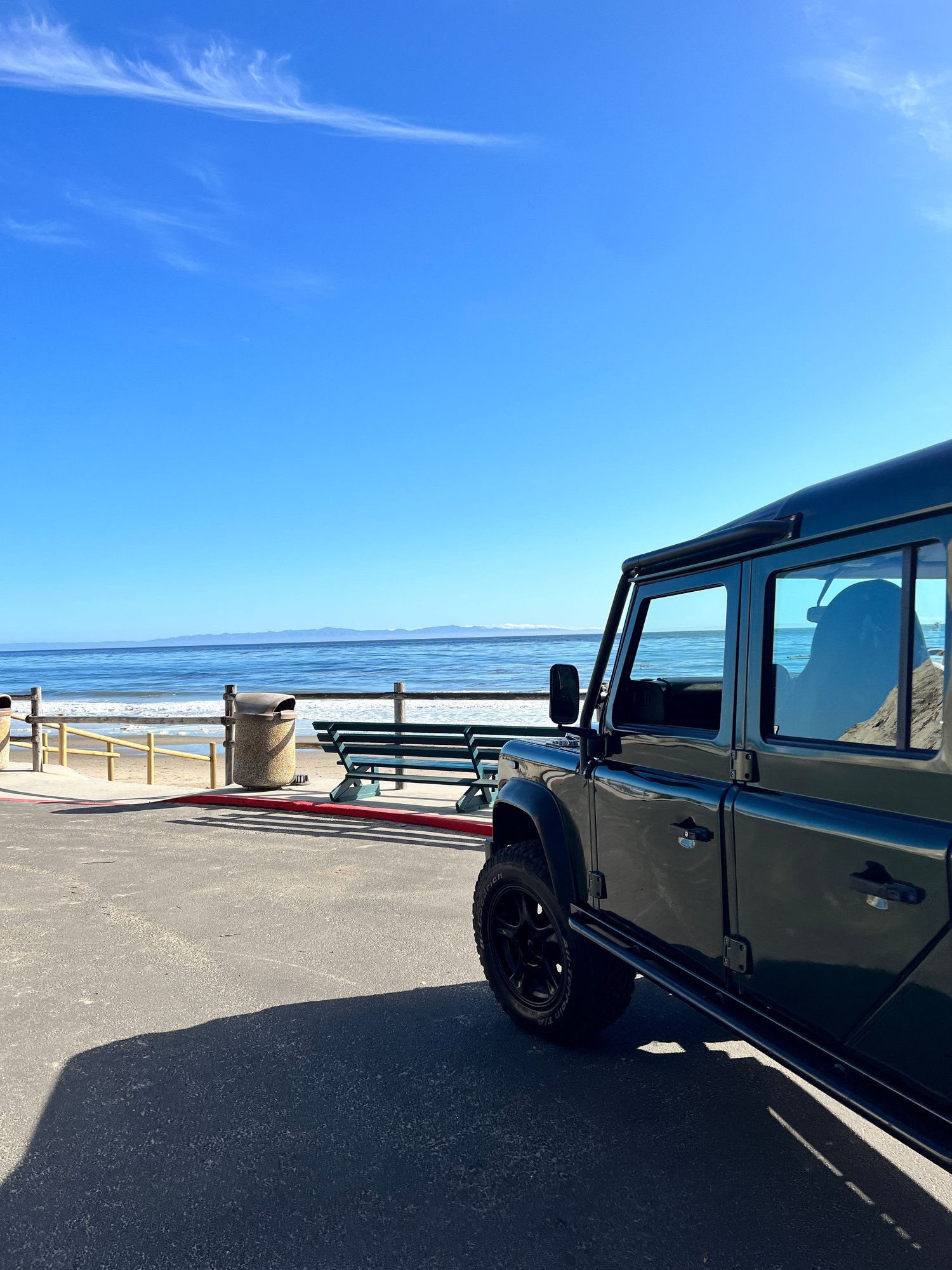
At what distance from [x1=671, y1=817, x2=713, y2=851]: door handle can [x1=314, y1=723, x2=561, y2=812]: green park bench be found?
6.33 metres

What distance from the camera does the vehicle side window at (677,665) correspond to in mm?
2959

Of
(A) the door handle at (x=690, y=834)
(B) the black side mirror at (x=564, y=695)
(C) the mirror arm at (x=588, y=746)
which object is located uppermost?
(B) the black side mirror at (x=564, y=695)

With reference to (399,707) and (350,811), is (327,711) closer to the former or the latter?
(399,707)

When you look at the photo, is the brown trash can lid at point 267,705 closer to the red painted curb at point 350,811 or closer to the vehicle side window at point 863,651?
the red painted curb at point 350,811

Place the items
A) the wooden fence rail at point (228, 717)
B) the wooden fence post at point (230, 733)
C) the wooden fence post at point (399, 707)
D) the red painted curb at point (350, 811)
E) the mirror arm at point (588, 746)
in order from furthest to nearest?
1. the wooden fence post at point (230, 733)
2. the wooden fence post at point (399, 707)
3. the wooden fence rail at point (228, 717)
4. the red painted curb at point (350, 811)
5. the mirror arm at point (588, 746)

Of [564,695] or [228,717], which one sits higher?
[564,695]

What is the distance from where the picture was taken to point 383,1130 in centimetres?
315

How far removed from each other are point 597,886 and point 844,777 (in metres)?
1.36

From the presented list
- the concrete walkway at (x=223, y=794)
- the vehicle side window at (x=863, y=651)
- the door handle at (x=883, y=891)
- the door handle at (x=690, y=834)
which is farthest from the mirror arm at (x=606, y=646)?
the concrete walkway at (x=223, y=794)

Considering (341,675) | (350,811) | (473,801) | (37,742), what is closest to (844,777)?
(473,801)

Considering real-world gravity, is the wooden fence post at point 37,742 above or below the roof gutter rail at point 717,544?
below

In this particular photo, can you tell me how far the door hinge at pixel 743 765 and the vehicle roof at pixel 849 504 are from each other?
0.64m

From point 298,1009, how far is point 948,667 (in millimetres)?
3443

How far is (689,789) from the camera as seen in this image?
9.35 feet
